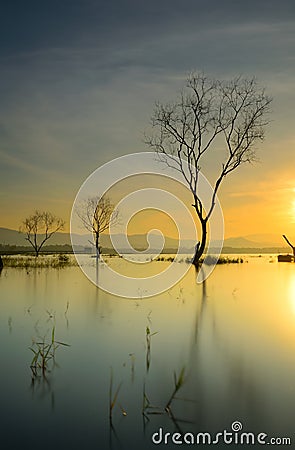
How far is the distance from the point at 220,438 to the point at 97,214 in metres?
33.7

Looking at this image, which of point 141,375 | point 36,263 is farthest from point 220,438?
point 36,263

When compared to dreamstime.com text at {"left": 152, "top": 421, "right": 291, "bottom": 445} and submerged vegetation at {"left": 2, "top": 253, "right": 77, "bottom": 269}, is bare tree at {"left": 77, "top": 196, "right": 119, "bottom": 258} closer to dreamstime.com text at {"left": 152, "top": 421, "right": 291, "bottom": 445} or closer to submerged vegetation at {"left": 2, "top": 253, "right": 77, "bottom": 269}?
submerged vegetation at {"left": 2, "top": 253, "right": 77, "bottom": 269}

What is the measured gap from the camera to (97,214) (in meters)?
35.9

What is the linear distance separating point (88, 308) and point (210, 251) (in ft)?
60.8

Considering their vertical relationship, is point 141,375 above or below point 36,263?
below

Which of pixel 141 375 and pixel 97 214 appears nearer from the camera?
pixel 141 375

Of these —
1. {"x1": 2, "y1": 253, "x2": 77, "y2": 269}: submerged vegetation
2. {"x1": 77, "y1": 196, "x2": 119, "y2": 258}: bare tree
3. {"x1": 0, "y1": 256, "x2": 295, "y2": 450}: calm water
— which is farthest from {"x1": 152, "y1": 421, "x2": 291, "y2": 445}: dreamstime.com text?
{"x1": 77, "y1": 196, "x2": 119, "y2": 258}: bare tree

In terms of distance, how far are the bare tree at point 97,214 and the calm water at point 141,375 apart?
1110 inches

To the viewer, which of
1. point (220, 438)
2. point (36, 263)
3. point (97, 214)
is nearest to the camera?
point (220, 438)

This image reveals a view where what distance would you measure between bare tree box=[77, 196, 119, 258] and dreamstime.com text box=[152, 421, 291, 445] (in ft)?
109

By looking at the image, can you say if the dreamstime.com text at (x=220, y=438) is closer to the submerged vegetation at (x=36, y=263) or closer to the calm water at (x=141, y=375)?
the calm water at (x=141, y=375)

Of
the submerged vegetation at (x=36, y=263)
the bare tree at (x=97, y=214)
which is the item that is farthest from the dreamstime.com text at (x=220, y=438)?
the bare tree at (x=97, y=214)

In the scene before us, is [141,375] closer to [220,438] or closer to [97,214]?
[220,438]

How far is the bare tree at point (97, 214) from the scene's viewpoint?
35.8 metres
